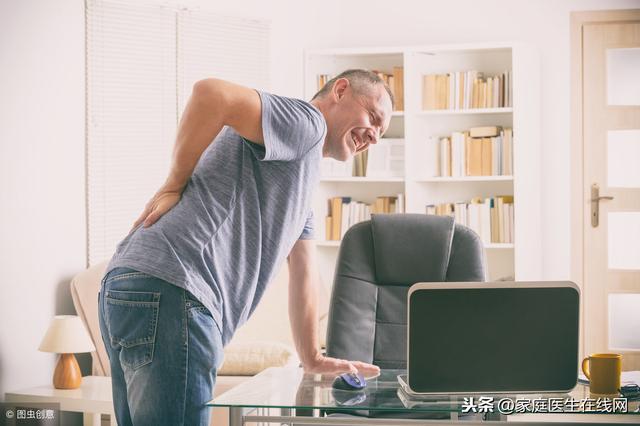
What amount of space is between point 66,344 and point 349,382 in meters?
1.95

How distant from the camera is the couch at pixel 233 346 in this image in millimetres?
3400

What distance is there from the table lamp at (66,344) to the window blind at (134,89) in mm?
728

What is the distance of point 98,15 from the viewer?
414 cm

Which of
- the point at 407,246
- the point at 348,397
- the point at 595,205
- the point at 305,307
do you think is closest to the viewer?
the point at 348,397

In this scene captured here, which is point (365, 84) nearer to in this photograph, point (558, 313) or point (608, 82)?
point (558, 313)

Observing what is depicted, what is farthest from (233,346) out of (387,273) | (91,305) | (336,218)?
(336,218)

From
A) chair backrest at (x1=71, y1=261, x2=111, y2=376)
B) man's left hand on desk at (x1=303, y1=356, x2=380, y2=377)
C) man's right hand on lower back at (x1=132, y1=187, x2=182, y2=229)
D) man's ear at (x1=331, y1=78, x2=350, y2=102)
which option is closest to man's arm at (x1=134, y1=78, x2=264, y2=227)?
man's right hand on lower back at (x1=132, y1=187, x2=182, y2=229)

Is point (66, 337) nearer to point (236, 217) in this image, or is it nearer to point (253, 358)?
point (253, 358)

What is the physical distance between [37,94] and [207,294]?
8.25 feet

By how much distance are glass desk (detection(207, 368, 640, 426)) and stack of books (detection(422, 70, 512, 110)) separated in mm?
3441

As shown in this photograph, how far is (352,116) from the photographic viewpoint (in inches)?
70.6

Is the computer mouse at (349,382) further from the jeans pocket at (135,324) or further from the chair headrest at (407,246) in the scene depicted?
the chair headrest at (407,246)

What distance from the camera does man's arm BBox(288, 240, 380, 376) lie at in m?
1.91

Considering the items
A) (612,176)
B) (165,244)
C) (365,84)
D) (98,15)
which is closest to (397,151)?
(612,176)
